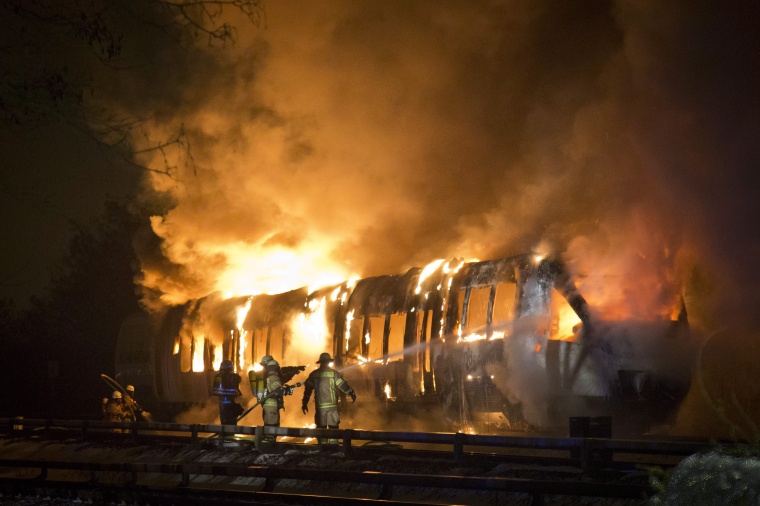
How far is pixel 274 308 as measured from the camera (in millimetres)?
19297

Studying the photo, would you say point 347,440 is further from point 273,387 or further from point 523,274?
point 523,274

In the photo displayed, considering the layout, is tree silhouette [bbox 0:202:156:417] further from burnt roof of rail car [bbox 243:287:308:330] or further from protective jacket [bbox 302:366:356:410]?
protective jacket [bbox 302:366:356:410]

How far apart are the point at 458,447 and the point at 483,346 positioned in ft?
13.5

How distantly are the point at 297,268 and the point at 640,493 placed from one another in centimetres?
1723

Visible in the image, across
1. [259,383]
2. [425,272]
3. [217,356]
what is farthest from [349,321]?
[217,356]

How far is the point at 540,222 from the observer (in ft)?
69.5

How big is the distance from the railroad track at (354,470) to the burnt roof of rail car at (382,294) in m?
3.27

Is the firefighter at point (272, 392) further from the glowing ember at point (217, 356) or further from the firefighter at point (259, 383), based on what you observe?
the glowing ember at point (217, 356)

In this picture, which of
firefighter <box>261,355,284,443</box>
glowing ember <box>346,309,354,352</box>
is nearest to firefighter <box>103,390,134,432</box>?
glowing ember <box>346,309,354,352</box>

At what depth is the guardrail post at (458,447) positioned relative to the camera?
951 centimetres

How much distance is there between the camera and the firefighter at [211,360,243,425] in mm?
14281

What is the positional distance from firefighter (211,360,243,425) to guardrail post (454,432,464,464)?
5586 mm

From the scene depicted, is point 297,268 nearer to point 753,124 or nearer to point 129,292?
point 753,124

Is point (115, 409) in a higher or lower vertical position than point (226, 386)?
lower
